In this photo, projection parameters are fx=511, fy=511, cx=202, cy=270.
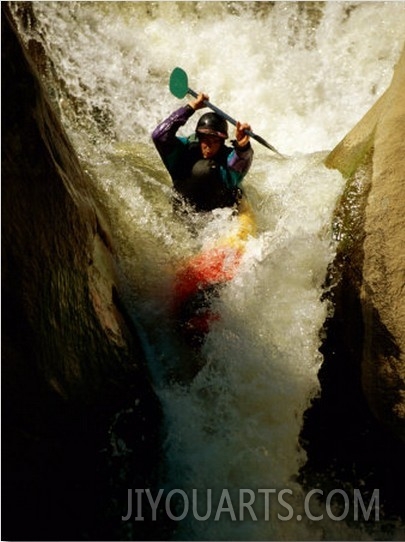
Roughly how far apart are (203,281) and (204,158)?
1.01m

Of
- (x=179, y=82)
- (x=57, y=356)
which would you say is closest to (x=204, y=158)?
(x=179, y=82)

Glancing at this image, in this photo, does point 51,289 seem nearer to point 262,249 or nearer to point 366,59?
point 262,249

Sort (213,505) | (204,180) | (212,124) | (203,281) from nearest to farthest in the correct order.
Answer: (213,505) < (203,281) < (212,124) < (204,180)

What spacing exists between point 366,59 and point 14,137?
4803mm

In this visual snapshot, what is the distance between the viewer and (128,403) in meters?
3.04

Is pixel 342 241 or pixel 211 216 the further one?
pixel 211 216

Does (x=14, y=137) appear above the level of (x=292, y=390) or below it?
above

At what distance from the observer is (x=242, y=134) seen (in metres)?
3.63

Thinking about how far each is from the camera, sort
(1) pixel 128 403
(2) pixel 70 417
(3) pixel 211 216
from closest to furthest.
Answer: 1. (2) pixel 70 417
2. (1) pixel 128 403
3. (3) pixel 211 216

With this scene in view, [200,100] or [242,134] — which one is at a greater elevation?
[200,100]

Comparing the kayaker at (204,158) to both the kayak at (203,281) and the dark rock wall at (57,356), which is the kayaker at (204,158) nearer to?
the kayak at (203,281)

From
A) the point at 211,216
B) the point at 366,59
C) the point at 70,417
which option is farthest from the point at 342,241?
the point at 366,59

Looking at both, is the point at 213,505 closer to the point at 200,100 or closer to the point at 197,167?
the point at 197,167

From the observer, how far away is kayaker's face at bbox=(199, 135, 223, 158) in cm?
385
